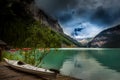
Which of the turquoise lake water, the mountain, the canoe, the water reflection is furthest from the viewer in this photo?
the turquoise lake water

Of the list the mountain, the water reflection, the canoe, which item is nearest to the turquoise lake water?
the water reflection

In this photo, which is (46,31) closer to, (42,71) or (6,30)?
(42,71)

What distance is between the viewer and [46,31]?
Answer: 1121 inches

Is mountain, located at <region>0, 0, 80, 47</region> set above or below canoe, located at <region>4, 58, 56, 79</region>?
above

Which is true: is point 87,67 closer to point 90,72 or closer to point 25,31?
point 90,72

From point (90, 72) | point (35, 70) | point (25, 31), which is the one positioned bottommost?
point (90, 72)

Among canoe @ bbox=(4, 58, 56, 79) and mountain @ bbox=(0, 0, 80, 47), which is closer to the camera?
canoe @ bbox=(4, 58, 56, 79)

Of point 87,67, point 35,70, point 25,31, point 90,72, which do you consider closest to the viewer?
point 35,70

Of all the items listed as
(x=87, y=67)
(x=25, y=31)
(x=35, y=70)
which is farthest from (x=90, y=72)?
(x=25, y=31)

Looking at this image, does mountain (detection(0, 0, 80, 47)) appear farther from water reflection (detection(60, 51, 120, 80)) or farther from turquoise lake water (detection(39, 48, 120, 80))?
water reflection (detection(60, 51, 120, 80))

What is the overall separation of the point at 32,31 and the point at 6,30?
242 ft

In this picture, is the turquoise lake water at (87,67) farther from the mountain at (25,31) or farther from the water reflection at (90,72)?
the mountain at (25,31)

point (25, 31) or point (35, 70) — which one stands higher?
point (25, 31)

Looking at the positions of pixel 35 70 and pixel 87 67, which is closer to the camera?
pixel 35 70
